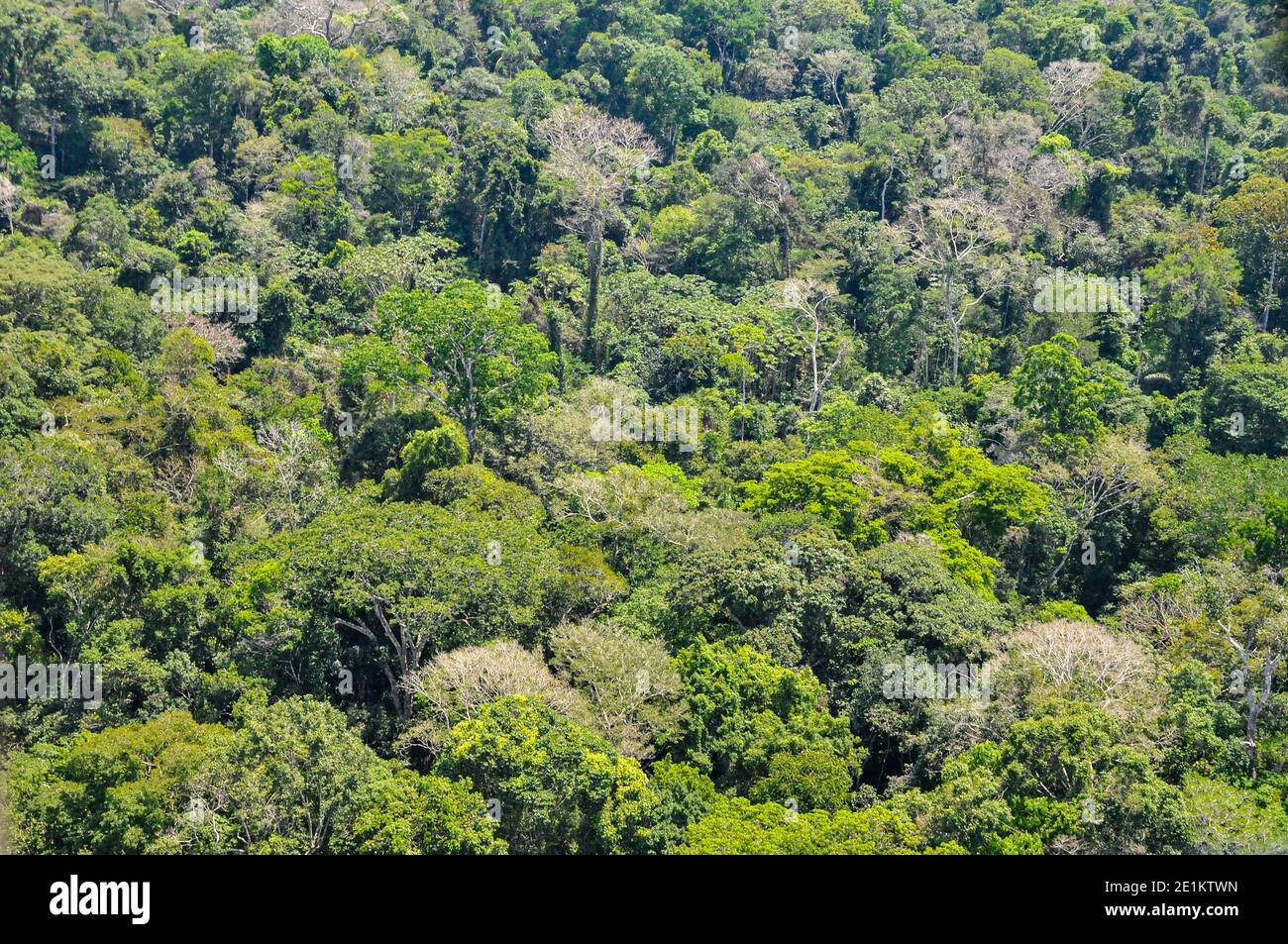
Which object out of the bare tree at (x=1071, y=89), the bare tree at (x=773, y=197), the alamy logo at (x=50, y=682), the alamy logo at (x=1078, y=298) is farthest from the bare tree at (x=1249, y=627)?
the bare tree at (x=1071, y=89)

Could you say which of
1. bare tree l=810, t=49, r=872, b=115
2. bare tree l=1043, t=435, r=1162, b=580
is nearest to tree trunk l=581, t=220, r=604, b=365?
bare tree l=1043, t=435, r=1162, b=580

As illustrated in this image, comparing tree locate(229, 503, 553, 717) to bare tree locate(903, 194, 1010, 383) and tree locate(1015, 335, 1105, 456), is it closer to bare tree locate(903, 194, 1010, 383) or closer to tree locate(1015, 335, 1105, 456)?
tree locate(1015, 335, 1105, 456)

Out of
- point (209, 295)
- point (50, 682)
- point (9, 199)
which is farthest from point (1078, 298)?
point (9, 199)

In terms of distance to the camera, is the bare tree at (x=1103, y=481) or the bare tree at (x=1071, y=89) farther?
the bare tree at (x=1071, y=89)

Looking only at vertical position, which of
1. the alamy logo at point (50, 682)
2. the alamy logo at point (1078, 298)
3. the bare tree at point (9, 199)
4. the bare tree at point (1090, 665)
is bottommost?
the alamy logo at point (50, 682)

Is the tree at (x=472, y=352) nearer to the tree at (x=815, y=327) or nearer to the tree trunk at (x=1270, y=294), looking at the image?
the tree at (x=815, y=327)

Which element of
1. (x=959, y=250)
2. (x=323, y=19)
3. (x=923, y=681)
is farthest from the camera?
(x=323, y=19)

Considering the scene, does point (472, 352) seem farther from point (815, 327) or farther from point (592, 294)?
point (815, 327)
